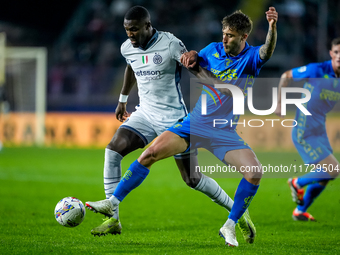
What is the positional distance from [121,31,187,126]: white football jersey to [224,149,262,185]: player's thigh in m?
0.90

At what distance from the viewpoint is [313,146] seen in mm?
6445

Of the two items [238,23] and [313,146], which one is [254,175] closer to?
[238,23]

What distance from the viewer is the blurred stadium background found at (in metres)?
16.8

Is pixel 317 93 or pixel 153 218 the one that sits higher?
→ pixel 317 93

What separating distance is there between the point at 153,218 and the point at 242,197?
204 cm

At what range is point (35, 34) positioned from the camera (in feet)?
77.5

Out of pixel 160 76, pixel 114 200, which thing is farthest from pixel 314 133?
pixel 114 200

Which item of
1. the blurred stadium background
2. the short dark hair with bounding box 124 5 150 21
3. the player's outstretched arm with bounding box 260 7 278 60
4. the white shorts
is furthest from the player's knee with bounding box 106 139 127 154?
the blurred stadium background

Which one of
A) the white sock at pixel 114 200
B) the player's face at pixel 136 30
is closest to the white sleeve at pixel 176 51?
the player's face at pixel 136 30

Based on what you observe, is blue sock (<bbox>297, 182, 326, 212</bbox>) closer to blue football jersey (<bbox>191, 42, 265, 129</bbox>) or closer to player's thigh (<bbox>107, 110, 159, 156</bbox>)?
blue football jersey (<bbox>191, 42, 265, 129</bbox>)

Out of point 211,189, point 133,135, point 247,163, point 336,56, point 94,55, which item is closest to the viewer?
point 247,163

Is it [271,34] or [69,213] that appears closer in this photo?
[271,34]

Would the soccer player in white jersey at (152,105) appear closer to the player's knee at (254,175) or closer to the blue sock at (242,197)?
the blue sock at (242,197)

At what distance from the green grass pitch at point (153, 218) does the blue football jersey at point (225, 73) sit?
48.8 inches
